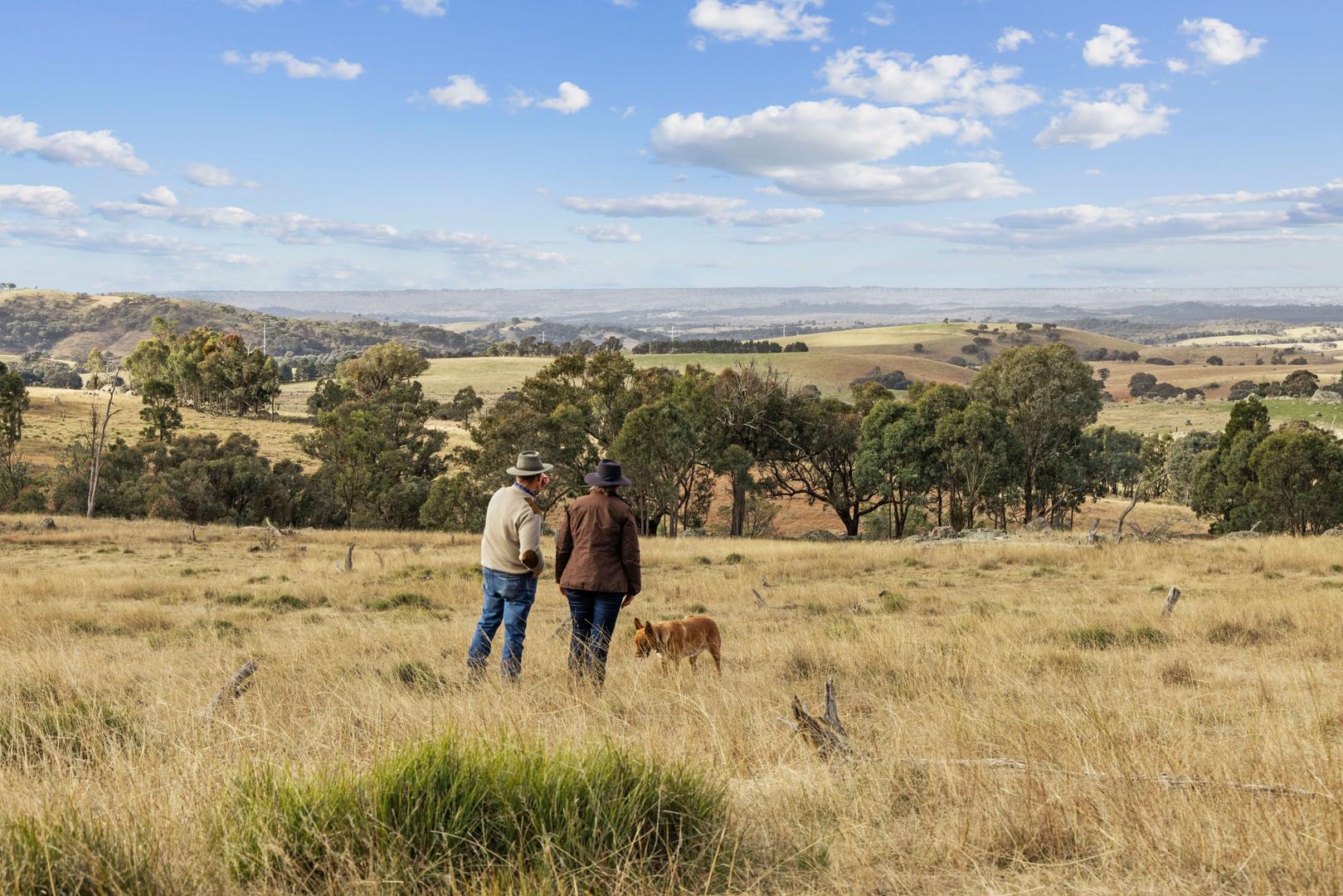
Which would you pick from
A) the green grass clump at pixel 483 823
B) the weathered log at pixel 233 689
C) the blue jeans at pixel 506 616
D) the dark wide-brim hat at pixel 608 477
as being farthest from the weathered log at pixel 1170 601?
the weathered log at pixel 233 689

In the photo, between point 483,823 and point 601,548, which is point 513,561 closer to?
point 601,548

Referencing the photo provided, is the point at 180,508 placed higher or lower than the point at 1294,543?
lower

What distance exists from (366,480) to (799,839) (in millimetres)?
50503

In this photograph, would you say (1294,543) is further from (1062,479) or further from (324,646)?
(1062,479)

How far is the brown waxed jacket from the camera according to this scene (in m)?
7.55

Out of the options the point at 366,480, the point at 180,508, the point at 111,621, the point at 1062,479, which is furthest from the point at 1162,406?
the point at 111,621

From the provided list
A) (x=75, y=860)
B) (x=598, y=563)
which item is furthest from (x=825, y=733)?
(x=75, y=860)

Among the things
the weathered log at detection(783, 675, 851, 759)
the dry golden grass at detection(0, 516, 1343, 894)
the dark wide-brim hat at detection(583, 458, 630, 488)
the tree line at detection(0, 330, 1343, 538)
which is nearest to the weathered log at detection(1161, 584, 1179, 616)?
the dry golden grass at detection(0, 516, 1343, 894)

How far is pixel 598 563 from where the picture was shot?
24.8 feet

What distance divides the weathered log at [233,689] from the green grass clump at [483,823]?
6.88 feet

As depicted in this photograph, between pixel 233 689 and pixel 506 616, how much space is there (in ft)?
7.31

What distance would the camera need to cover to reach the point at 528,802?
11.4 ft

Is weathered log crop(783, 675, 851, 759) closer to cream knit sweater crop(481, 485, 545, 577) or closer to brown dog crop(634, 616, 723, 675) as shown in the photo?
brown dog crop(634, 616, 723, 675)

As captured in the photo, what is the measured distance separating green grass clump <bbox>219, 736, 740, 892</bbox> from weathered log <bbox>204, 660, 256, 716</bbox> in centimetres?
210
